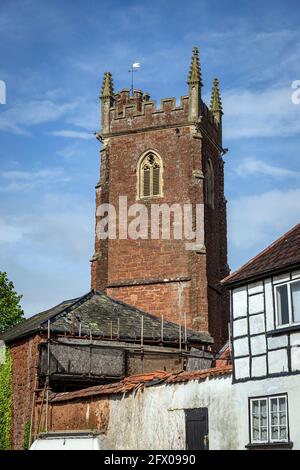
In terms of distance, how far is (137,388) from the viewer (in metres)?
20.6

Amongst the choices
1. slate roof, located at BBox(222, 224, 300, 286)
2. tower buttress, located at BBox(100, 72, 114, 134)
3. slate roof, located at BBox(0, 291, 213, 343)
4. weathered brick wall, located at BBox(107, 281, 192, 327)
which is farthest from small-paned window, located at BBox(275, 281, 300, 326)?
tower buttress, located at BBox(100, 72, 114, 134)

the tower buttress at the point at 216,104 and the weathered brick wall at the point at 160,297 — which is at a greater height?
the tower buttress at the point at 216,104

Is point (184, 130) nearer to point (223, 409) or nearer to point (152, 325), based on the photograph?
point (152, 325)

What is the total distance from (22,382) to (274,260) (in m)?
12.8

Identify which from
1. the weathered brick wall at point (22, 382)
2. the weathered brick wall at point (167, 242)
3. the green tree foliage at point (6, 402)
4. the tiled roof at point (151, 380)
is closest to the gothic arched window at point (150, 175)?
the weathered brick wall at point (167, 242)

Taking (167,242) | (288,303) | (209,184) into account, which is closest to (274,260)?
(288,303)

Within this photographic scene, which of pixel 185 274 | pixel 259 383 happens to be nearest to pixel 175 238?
pixel 185 274

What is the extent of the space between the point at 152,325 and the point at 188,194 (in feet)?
33.8

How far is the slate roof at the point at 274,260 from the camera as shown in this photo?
18.1 metres

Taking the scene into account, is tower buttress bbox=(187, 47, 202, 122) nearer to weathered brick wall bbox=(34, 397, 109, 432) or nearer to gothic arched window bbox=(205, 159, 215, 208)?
gothic arched window bbox=(205, 159, 215, 208)

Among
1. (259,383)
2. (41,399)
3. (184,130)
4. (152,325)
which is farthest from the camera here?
(184,130)

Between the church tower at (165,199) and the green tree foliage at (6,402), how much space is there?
1032cm

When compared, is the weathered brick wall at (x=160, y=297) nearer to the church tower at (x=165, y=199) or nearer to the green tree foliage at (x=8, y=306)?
the church tower at (x=165, y=199)

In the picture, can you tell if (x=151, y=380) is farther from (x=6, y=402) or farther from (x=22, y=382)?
(x=6, y=402)
